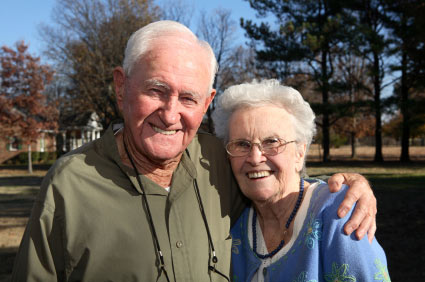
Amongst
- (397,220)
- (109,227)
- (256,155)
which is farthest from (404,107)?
(109,227)

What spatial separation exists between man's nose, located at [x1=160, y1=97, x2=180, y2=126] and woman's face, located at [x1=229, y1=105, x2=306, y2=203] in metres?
0.48

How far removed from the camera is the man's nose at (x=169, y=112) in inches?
76.5

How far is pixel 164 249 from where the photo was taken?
1881 millimetres

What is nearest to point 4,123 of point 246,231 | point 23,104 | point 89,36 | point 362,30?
point 23,104

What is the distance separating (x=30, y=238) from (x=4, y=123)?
25.0 m

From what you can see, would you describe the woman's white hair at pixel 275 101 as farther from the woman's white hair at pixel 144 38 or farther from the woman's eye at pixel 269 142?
the woman's white hair at pixel 144 38

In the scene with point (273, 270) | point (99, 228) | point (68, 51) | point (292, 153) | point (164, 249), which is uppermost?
point (68, 51)

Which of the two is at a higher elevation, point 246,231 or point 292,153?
point 292,153

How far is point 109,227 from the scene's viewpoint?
5.94 feet

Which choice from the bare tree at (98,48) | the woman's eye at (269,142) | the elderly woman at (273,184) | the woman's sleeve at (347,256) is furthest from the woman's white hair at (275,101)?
the bare tree at (98,48)

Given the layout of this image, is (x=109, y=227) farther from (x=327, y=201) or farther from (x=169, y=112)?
(x=327, y=201)

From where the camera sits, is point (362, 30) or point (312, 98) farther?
point (312, 98)

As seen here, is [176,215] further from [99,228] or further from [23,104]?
[23,104]

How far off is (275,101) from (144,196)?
944 millimetres
